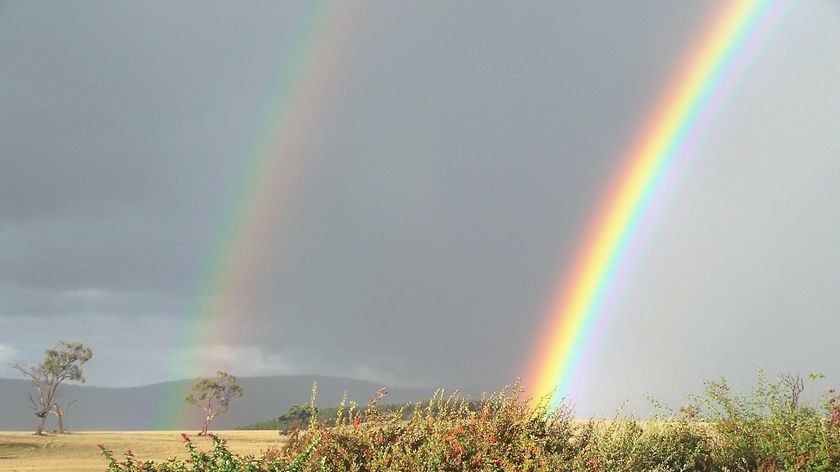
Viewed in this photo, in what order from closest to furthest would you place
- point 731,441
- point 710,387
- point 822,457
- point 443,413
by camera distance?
point 822,457 → point 443,413 → point 731,441 → point 710,387

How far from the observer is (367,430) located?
10297mm

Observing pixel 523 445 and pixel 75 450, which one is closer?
pixel 523 445

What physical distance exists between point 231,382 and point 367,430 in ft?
176

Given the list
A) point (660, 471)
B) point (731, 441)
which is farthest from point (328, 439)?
point (731, 441)

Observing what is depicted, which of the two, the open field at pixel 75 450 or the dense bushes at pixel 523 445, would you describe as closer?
the dense bushes at pixel 523 445

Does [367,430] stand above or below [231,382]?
below

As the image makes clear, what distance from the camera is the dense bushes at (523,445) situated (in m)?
8.83

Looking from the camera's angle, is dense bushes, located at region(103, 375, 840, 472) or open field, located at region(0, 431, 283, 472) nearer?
dense bushes, located at region(103, 375, 840, 472)

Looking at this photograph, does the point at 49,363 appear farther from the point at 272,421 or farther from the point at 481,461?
the point at 481,461

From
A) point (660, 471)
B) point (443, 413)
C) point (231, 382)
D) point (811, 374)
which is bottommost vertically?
point (660, 471)

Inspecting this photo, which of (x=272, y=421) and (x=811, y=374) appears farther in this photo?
(x=272, y=421)

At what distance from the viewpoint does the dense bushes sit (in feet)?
29.0

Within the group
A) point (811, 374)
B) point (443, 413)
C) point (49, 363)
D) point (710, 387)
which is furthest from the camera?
point (49, 363)

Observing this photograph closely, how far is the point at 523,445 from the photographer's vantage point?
946 cm
